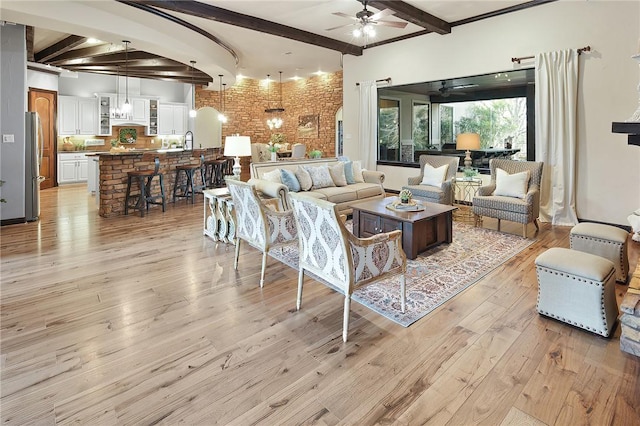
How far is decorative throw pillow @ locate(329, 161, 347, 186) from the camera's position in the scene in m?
5.97

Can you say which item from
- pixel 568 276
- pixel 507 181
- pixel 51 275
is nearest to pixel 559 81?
pixel 507 181

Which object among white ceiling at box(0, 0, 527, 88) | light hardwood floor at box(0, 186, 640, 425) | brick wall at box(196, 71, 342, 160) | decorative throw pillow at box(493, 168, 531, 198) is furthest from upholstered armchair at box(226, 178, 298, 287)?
brick wall at box(196, 71, 342, 160)

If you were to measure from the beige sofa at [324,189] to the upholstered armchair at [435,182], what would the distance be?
0.58 m

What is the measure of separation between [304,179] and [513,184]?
295 centimetres

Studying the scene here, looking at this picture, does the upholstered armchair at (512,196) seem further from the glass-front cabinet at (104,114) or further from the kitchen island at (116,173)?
the glass-front cabinet at (104,114)

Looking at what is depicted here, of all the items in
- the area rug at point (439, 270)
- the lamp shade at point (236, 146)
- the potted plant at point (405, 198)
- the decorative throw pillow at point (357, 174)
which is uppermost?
the lamp shade at point (236, 146)

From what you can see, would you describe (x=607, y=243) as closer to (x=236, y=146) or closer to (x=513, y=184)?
(x=513, y=184)

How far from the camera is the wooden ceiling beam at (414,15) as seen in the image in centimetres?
545

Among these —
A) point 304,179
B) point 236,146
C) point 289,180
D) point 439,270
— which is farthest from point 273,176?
point 439,270

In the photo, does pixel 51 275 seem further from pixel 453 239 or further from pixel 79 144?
pixel 79 144

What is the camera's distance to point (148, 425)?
5.74 feet

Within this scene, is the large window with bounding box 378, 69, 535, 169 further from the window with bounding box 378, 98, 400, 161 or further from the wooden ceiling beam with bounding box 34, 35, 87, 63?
the wooden ceiling beam with bounding box 34, 35, 87, 63

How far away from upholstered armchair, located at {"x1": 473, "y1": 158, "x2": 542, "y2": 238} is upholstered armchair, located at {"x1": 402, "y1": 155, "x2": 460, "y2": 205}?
0.53 meters

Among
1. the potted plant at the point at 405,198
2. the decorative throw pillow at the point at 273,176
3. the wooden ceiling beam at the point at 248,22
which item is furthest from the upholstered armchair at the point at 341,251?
the wooden ceiling beam at the point at 248,22
